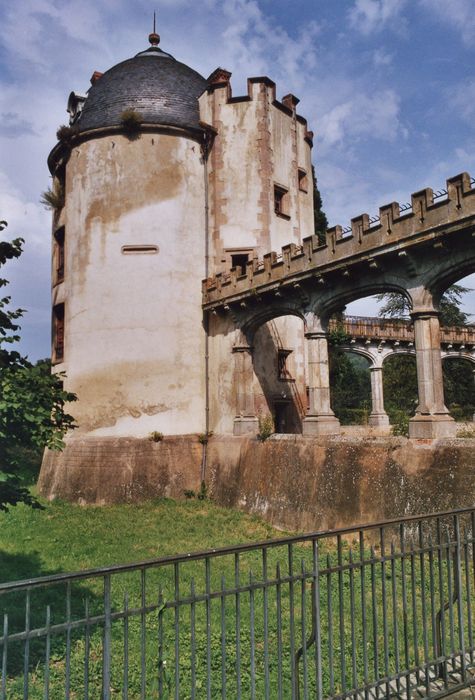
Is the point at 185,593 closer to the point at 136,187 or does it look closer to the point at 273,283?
the point at 273,283

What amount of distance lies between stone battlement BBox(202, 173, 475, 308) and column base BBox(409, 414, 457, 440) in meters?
3.72

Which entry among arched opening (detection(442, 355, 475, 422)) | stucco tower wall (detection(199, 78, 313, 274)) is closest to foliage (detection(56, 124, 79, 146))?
stucco tower wall (detection(199, 78, 313, 274))

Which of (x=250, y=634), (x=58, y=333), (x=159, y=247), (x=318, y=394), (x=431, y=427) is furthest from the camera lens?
(x=58, y=333)

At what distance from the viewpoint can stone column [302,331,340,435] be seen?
15.0 m

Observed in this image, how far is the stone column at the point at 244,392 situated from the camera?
18.0 m

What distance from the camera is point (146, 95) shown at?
2061 centimetres

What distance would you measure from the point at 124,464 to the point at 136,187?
9.77m

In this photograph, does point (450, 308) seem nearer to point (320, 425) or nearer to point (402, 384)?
point (402, 384)

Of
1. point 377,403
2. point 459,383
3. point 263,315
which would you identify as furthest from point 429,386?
point 459,383

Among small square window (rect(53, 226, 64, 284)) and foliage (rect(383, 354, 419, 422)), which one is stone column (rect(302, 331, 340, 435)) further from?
foliage (rect(383, 354, 419, 422))

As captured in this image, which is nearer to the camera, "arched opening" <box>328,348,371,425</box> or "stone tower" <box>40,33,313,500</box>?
"stone tower" <box>40,33,313,500</box>

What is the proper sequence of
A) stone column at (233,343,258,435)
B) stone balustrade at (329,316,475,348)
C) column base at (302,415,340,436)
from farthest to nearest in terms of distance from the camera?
stone balustrade at (329,316,475,348), stone column at (233,343,258,435), column base at (302,415,340,436)

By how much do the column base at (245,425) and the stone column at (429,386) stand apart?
6.68 metres

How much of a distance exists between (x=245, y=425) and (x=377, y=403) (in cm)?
1587
